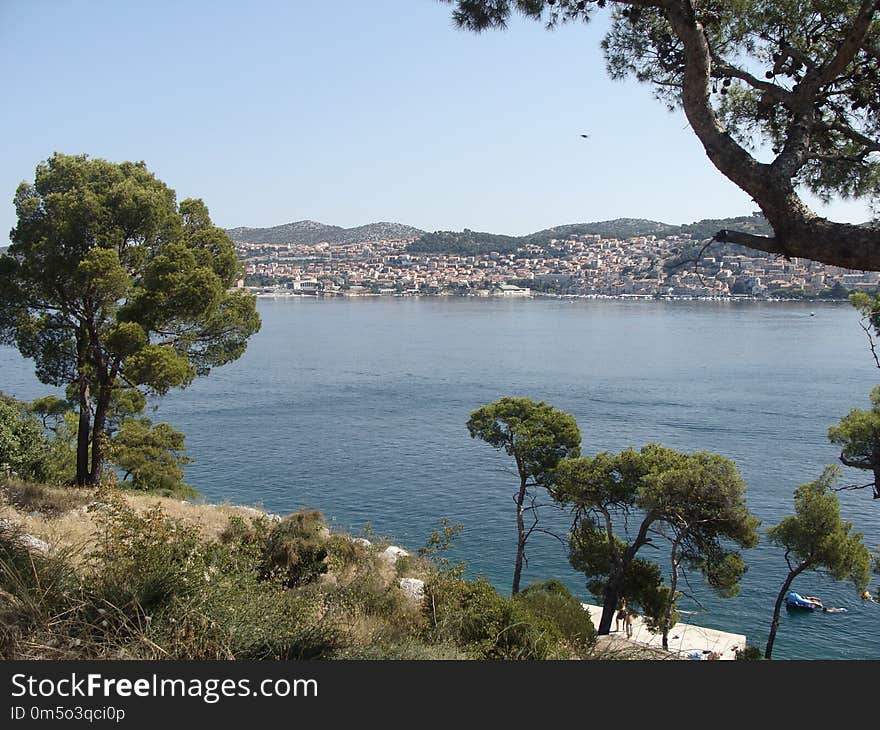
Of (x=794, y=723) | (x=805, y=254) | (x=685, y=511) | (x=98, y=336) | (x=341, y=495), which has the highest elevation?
(x=805, y=254)

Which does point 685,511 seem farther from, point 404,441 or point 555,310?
point 555,310

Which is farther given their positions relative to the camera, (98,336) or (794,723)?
(98,336)

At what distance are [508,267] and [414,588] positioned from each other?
13466 cm

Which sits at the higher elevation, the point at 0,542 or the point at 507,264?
the point at 507,264

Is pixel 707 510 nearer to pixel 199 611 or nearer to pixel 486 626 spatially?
pixel 486 626

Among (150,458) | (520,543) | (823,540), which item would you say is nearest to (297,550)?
(520,543)

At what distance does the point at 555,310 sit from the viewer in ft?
323

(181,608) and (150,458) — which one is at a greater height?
(181,608)

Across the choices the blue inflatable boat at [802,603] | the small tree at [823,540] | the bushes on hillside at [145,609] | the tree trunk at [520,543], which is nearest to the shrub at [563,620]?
the bushes on hillside at [145,609]

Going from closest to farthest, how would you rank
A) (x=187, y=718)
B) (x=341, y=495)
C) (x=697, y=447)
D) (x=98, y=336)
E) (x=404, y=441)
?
(x=187, y=718) < (x=98, y=336) < (x=341, y=495) < (x=697, y=447) < (x=404, y=441)

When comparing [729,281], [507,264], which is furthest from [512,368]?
[507,264]

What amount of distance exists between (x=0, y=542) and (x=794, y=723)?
3.59m

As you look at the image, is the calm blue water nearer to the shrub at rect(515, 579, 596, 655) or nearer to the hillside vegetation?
the shrub at rect(515, 579, 596, 655)

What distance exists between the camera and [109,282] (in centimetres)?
947
